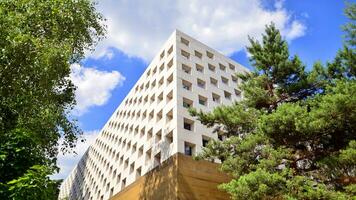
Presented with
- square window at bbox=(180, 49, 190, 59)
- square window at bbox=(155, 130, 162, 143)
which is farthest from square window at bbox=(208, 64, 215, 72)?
square window at bbox=(155, 130, 162, 143)

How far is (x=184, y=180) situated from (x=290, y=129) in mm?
7379

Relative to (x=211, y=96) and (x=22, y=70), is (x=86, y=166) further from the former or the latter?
(x=22, y=70)

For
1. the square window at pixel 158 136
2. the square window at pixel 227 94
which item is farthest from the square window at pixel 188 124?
the square window at pixel 227 94

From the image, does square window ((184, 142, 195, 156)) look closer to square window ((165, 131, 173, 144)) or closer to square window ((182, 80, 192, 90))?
square window ((165, 131, 173, 144))

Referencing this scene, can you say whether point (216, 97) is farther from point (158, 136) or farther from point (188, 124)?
point (158, 136)

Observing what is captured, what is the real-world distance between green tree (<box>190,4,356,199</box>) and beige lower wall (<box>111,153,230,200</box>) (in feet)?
10.9

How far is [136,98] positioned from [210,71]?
365 inches

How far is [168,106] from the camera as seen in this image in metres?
22.3

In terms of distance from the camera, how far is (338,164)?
36.6 feet

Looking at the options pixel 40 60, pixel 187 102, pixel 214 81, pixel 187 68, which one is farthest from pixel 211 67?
pixel 40 60

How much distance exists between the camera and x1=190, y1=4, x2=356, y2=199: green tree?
11199 mm

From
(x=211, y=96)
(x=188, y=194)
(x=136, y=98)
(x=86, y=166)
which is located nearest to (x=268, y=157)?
(x=188, y=194)

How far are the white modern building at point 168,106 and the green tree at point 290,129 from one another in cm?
567

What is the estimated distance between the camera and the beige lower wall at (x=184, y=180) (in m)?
16.9
